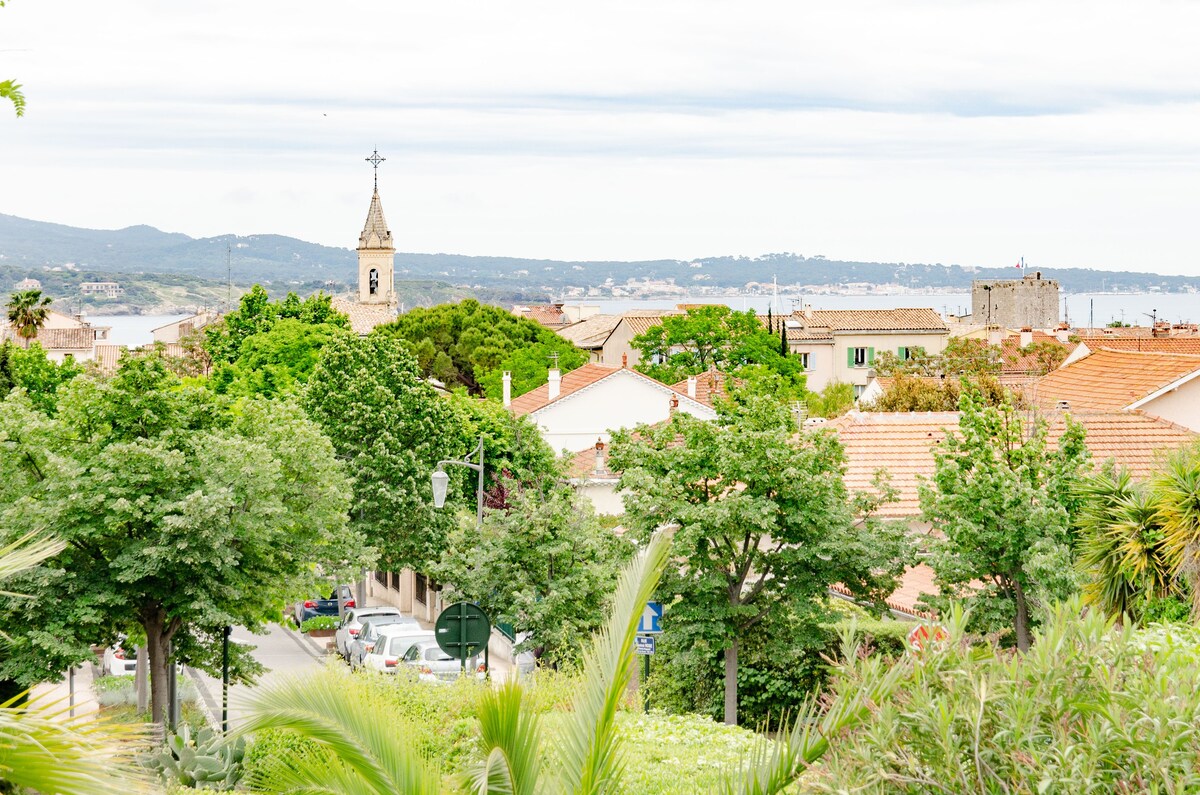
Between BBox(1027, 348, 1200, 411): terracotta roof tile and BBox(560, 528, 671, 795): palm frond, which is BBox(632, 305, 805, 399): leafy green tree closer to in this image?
BBox(1027, 348, 1200, 411): terracotta roof tile

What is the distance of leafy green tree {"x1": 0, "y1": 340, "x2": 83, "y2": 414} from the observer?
38688 millimetres

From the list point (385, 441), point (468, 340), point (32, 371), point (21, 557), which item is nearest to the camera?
point (21, 557)

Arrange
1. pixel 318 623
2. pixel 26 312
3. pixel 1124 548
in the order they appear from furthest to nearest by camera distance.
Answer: pixel 26 312 < pixel 318 623 < pixel 1124 548

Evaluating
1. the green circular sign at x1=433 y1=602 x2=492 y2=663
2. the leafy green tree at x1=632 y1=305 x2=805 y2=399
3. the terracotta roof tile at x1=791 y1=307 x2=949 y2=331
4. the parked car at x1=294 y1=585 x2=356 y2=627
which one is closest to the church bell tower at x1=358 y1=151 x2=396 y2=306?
the terracotta roof tile at x1=791 y1=307 x2=949 y2=331

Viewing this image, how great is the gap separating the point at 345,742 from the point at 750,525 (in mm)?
13323

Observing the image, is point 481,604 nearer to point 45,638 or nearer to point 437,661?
point 437,661

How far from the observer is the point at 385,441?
3791 centimetres

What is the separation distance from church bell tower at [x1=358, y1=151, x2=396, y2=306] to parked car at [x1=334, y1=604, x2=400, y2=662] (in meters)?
108

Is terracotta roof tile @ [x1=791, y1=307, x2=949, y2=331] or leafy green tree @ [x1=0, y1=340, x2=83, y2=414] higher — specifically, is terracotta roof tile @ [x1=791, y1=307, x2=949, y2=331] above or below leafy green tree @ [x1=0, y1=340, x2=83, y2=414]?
below

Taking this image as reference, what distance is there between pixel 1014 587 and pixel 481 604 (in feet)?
31.2

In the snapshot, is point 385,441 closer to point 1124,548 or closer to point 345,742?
point 1124,548

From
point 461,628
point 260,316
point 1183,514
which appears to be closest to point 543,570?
point 461,628

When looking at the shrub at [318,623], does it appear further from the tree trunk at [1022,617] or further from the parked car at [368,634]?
the tree trunk at [1022,617]

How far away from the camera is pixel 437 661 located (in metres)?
27.6
